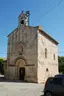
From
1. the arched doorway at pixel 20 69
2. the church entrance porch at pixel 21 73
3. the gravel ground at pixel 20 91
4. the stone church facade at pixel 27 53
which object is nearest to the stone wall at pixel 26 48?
the stone church facade at pixel 27 53

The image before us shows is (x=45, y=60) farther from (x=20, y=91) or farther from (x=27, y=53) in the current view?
(x=20, y=91)

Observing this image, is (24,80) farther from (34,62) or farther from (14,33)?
(14,33)

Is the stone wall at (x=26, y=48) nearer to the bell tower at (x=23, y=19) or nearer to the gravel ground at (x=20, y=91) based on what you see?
the bell tower at (x=23, y=19)

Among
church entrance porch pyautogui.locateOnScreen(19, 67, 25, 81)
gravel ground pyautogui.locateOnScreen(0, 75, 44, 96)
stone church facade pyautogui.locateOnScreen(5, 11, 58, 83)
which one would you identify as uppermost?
stone church facade pyautogui.locateOnScreen(5, 11, 58, 83)

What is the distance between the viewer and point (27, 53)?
3647 centimetres

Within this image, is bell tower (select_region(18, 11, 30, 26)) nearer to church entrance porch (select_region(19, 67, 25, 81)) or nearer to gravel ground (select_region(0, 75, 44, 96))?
church entrance porch (select_region(19, 67, 25, 81))

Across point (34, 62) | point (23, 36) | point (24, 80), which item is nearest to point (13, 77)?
point (24, 80)

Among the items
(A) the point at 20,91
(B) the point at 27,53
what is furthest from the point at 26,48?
(A) the point at 20,91

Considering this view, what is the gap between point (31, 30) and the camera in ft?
121

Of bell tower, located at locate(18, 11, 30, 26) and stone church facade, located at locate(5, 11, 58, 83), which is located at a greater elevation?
bell tower, located at locate(18, 11, 30, 26)

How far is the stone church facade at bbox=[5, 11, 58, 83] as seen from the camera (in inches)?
1403

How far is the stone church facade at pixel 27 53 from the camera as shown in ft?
117

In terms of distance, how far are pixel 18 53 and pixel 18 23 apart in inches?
220

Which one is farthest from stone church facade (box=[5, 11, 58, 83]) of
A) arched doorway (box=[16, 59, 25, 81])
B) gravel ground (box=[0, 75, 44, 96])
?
gravel ground (box=[0, 75, 44, 96])
